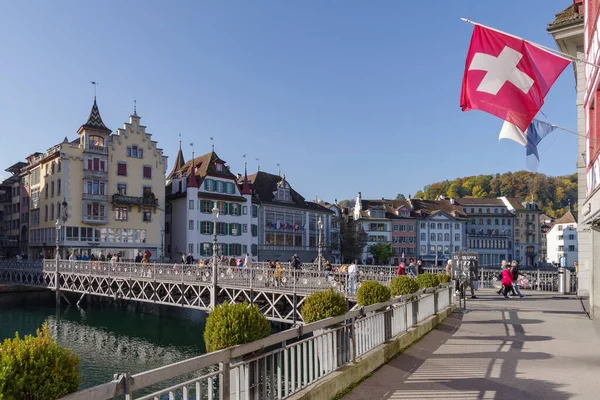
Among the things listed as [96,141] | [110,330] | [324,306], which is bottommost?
[110,330]

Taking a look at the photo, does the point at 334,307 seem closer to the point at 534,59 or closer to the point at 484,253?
the point at 534,59

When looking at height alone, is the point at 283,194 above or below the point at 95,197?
above

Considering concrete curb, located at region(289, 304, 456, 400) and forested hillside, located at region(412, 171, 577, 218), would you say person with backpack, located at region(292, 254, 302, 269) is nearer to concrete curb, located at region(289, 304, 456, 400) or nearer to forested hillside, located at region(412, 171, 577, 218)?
concrete curb, located at region(289, 304, 456, 400)

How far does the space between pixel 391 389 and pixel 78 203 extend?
47738 millimetres

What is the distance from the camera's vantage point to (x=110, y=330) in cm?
3272

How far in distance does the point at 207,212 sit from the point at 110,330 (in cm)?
Answer: 2630

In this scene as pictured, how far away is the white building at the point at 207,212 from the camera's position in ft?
187

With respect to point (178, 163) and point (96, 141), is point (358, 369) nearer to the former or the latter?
point (96, 141)

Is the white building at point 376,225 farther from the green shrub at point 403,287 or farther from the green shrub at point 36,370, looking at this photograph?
the green shrub at point 36,370

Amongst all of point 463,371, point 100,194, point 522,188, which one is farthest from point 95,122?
point 522,188

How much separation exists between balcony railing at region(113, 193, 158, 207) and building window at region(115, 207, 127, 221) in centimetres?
101

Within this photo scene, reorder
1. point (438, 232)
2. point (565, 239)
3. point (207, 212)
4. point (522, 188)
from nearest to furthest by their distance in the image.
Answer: point (207, 212) → point (438, 232) → point (565, 239) → point (522, 188)

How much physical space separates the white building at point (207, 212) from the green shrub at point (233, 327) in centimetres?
5037

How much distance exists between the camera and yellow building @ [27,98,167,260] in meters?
49.3
